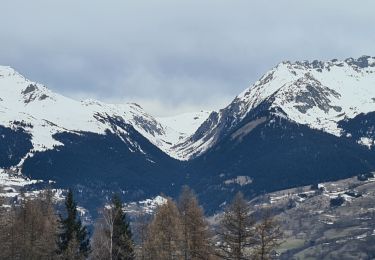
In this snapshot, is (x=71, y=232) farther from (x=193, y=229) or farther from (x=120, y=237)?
(x=193, y=229)

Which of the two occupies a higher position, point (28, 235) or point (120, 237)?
point (28, 235)

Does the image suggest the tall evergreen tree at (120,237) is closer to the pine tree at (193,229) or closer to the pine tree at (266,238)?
the pine tree at (193,229)

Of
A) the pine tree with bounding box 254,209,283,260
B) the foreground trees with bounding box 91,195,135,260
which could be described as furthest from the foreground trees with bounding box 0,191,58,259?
the pine tree with bounding box 254,209,283,260

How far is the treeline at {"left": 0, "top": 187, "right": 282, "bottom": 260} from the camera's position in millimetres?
74062

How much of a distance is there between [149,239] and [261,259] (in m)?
32.5

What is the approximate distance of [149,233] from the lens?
342 ft

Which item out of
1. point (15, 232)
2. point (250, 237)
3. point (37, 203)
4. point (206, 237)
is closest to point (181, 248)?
point (206, 237)

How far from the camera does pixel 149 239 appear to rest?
103000mm

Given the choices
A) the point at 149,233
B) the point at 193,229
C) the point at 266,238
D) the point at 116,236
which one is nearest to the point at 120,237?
the point at 116,236

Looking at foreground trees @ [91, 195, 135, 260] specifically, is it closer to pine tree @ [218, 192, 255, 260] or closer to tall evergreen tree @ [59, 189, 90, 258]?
tall evergreen tree @ [59, 189, 90, 258]

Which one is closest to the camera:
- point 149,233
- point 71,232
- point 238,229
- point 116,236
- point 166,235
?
point 238,229

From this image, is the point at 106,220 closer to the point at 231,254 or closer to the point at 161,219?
the point at 161,219

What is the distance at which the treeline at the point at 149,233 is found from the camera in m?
74.1

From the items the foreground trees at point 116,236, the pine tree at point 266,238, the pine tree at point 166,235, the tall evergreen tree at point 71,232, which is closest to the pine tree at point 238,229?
the pine tree at point 266,238
